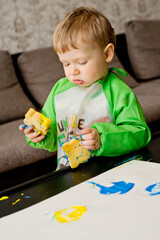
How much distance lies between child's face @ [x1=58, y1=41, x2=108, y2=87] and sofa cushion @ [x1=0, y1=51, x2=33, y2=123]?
1253 mm

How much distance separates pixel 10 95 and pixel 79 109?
1244mm

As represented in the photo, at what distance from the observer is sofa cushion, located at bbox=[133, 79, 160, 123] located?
1.96 meters

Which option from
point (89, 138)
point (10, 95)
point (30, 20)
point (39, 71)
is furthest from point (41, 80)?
point (89, 138)

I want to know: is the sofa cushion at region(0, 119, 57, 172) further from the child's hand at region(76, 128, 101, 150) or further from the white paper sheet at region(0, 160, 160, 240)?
the white paper sheet at region(0, 160, 160, 240)

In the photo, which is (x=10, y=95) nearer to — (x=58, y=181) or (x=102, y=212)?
(x=58, y=181)

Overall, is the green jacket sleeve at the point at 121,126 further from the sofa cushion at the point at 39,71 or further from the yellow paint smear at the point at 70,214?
the sofa cushion at the point at 39,71

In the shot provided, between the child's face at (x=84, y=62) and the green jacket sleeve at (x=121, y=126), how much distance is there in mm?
82

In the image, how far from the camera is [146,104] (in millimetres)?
1986

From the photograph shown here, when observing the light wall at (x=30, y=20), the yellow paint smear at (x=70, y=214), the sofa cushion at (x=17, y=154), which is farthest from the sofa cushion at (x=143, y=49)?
the yellow paint smear at (x=70, y=214)

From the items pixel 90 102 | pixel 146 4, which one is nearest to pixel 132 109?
pixel 90 102

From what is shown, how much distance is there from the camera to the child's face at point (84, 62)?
0.88 metres

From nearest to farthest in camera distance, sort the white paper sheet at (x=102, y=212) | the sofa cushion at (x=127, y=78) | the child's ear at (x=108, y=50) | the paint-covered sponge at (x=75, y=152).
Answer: the white paper sheet at (x=102, y=212) < the paint-covered sponge at (x=75, y=152) < the child's ear at (x=108, y=50) < the sofa cushion at (x=127, y=78)

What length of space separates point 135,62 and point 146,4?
39.3 inches

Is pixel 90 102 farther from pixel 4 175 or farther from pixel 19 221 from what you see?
pixel 4 175
